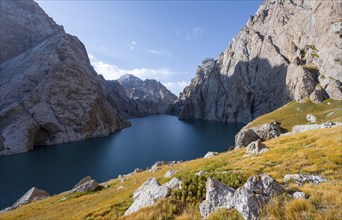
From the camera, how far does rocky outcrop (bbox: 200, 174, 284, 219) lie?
27.3ft

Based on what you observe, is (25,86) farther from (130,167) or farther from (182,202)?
(182,202)

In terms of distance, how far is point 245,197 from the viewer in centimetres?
863

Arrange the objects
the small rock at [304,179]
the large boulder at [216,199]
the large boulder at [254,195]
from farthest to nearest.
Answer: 1. the small rock at [304,179]
2. the large boulder at [216,199]
3. the large boulder at [254,195]

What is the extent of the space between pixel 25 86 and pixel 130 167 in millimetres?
127268

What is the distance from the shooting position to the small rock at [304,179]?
447 inches

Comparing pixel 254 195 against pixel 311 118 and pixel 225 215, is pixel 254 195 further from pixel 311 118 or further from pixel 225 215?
pixel 311 118

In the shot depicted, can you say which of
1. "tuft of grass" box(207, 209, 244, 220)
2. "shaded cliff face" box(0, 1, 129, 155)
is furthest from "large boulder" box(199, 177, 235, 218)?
"shaded cliff face" box(0, 1, 129, 155)

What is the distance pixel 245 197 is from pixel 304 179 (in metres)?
5.59

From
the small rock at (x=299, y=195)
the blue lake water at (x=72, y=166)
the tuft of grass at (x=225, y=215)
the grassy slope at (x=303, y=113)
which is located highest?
the grassy slope at (x=303, y=113)

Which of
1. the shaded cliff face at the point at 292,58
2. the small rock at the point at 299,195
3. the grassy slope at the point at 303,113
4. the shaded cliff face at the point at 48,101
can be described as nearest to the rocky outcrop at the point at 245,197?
the small rock at the point at 299,195

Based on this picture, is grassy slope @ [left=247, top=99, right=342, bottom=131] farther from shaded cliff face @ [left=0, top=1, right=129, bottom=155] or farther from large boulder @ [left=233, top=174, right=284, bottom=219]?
shaded cliff face @ [left=0, top=1, right=129, bottom=155]

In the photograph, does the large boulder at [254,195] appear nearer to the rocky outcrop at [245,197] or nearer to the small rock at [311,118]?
the rocky outcrop at [245,197]

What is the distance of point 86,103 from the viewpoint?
164m

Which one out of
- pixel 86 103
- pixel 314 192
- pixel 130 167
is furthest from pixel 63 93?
pixel 314 192
